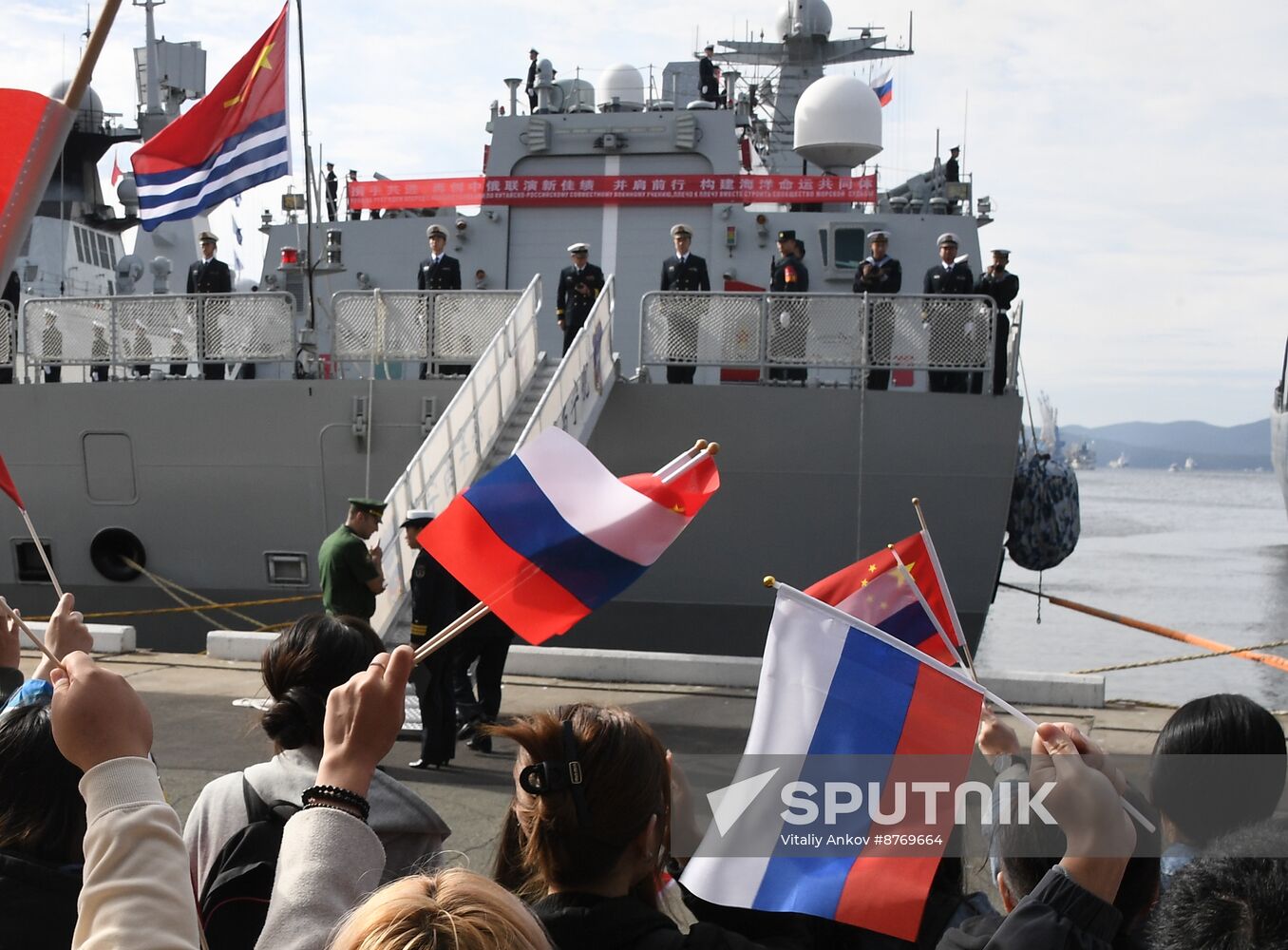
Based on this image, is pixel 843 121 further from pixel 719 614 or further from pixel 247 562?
pixel 247 562

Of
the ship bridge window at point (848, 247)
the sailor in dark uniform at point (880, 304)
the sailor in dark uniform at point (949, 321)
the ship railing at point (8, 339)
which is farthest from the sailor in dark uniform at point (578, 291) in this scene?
the ship railing at point (8, 339)

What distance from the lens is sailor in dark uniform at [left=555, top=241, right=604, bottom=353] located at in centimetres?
1343

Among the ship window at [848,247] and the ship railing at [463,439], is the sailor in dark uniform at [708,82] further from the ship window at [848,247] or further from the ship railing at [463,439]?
the ship railing at [463,439]

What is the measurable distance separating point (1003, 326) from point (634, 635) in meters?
4.45

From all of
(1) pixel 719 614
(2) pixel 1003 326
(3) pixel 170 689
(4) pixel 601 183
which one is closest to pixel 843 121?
(4) pixel 601 183

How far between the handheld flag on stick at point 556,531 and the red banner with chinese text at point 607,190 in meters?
11.6

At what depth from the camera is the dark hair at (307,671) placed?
10.1 ft

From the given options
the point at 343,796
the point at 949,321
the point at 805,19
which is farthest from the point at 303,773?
the point at 805,19

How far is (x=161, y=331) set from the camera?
13.3 meters

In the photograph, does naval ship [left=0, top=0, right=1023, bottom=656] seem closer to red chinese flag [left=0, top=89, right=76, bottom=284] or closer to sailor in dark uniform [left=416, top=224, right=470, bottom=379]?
sailor in dark uniform [left=416, top=224, right=470, bottom=379]

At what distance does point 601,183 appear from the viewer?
16.6 m

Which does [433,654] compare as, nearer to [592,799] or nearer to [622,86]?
[592,799]

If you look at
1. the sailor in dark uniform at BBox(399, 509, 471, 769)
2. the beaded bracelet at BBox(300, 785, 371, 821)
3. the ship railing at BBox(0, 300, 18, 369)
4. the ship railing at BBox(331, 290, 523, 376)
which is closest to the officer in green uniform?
the sailor in dark uniform at BBox(399, 509, 471, 769)

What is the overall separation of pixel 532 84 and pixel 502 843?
1666 centimetres
